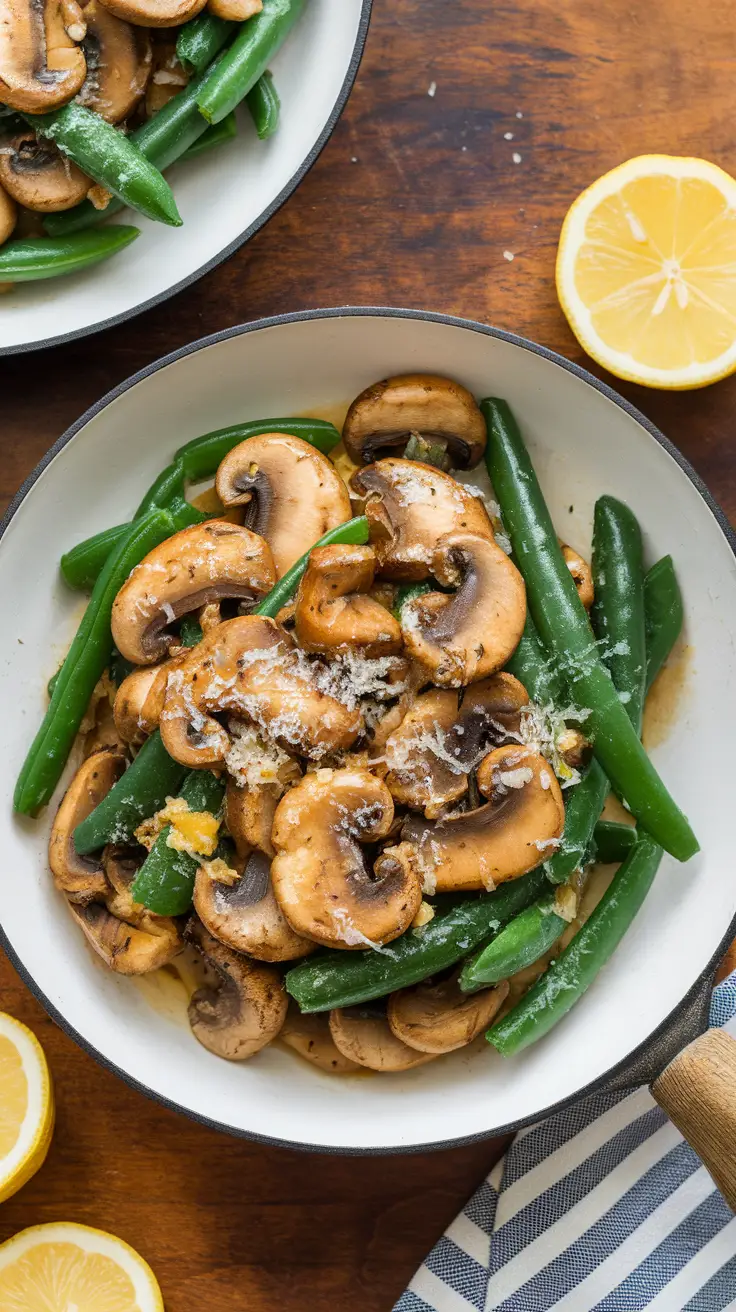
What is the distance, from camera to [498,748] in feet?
7.83

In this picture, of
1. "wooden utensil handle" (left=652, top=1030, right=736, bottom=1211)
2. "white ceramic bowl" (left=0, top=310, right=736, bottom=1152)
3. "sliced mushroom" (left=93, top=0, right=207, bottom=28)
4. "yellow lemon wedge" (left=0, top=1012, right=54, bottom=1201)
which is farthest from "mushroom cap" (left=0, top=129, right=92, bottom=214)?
"wooden utensil handle" (left=652, top=1030, right=736, bottom=1211)

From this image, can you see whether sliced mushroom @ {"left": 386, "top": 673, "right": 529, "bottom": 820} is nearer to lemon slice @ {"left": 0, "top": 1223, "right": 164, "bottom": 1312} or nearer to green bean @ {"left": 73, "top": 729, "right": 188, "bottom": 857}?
green bean @ {"left": 73, "top": 729, "right": 188, "bottom": 857}

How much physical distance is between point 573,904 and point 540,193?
1.91 meters

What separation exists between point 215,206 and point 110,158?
325mm

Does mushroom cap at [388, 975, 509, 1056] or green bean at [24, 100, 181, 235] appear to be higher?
green bean at [24, 100, 181, 235]

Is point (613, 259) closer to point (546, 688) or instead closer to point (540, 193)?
point (540, 193)

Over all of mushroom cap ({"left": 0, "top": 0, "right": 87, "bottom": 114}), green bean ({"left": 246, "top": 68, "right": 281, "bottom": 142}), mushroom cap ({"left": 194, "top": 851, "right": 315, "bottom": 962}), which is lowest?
mushroom cap ({"left": 194, "top": 851, "right": 315, "bottom": 962})

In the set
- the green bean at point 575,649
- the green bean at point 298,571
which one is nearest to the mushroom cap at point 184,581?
the green bean at point 298,571

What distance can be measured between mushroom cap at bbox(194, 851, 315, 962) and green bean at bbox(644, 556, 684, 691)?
110 cm

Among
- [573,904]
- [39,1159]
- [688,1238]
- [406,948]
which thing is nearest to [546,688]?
[573,904]

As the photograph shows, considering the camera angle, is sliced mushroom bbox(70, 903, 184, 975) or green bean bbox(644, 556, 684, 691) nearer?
sliced mushroom bbox(70, 903, 184, 975)

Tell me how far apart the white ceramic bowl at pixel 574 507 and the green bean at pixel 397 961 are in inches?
15.4

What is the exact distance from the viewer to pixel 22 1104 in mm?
2754

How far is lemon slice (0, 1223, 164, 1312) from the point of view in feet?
9.19
